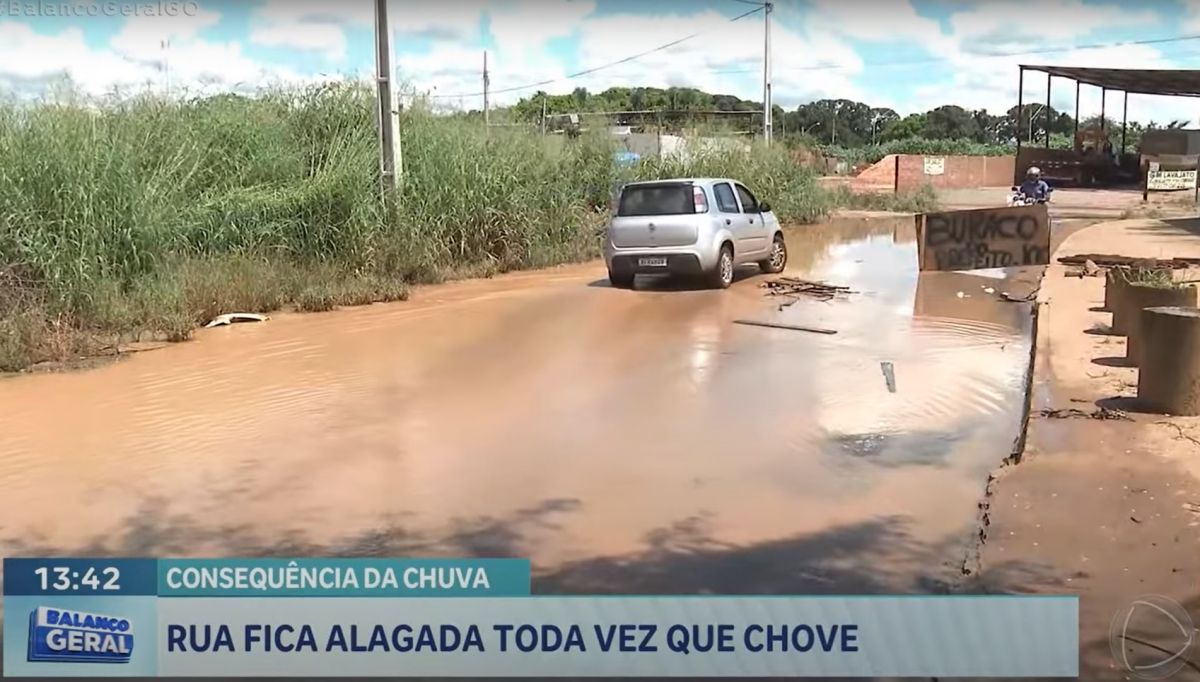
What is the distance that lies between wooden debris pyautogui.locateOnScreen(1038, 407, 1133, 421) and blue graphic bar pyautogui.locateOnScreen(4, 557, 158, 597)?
5850mm

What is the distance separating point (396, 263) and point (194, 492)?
9990mm

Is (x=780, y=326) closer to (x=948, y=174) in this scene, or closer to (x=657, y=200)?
(x=657, y=200)

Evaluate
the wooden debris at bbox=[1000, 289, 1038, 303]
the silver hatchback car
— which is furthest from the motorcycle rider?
the silver hatchback car

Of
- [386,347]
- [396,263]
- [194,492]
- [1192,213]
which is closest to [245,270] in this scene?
[396,263]

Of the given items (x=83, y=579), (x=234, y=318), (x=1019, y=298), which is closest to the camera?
(x=83, y=579)

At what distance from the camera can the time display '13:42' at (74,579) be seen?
3.96 meters

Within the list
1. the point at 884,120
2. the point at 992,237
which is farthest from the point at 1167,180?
the point at 884,120

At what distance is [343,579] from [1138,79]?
151 ft

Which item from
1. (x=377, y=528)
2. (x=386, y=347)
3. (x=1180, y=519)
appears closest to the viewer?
(x=1180, y=519)

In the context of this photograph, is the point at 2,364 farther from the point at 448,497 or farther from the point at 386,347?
the point at 448,497

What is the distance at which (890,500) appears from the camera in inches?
233

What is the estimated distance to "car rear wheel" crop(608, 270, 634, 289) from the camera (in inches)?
615

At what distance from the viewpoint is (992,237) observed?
54.7 feet

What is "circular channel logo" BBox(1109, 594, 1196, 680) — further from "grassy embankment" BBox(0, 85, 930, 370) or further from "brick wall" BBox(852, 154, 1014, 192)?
"brick wall" BBox(852, 154, 1014, 192)
